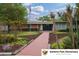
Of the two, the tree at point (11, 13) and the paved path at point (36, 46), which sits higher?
the tree at point (11, 13)

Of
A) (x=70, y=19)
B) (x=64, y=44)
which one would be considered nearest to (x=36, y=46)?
(x=64, y=44)

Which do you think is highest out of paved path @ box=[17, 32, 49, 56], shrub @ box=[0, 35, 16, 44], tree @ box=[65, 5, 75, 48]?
tree @ box=[65, 5, 75, 48]

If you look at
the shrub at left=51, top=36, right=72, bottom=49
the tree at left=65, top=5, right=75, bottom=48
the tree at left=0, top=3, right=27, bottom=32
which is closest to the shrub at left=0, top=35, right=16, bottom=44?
the tree at left=0, top=3, right=27, bottom=32

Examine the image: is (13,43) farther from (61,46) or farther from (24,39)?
(61,46)

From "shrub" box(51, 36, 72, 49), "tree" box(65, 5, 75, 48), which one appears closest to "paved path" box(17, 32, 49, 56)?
"shrub" box(51, 36, 72, 49)

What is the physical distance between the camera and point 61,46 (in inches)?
62.4

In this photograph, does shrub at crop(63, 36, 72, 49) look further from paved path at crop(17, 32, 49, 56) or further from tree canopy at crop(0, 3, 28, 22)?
tree canopy at crop(0, 3, 28, 22)

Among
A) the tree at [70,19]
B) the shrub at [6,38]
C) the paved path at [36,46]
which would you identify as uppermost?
the tree at [70,19]

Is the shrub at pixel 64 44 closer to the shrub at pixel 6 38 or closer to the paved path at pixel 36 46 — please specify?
the paved path at pixel 36 46

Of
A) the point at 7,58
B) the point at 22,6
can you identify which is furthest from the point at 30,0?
the point at 7,58

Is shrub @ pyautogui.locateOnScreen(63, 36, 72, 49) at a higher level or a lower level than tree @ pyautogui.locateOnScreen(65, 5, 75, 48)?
lower

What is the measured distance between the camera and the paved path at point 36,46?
5.20 ft

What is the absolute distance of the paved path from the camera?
159 cm

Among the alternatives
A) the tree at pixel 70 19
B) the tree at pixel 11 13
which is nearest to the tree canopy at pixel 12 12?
the tree at pixel 11 13
